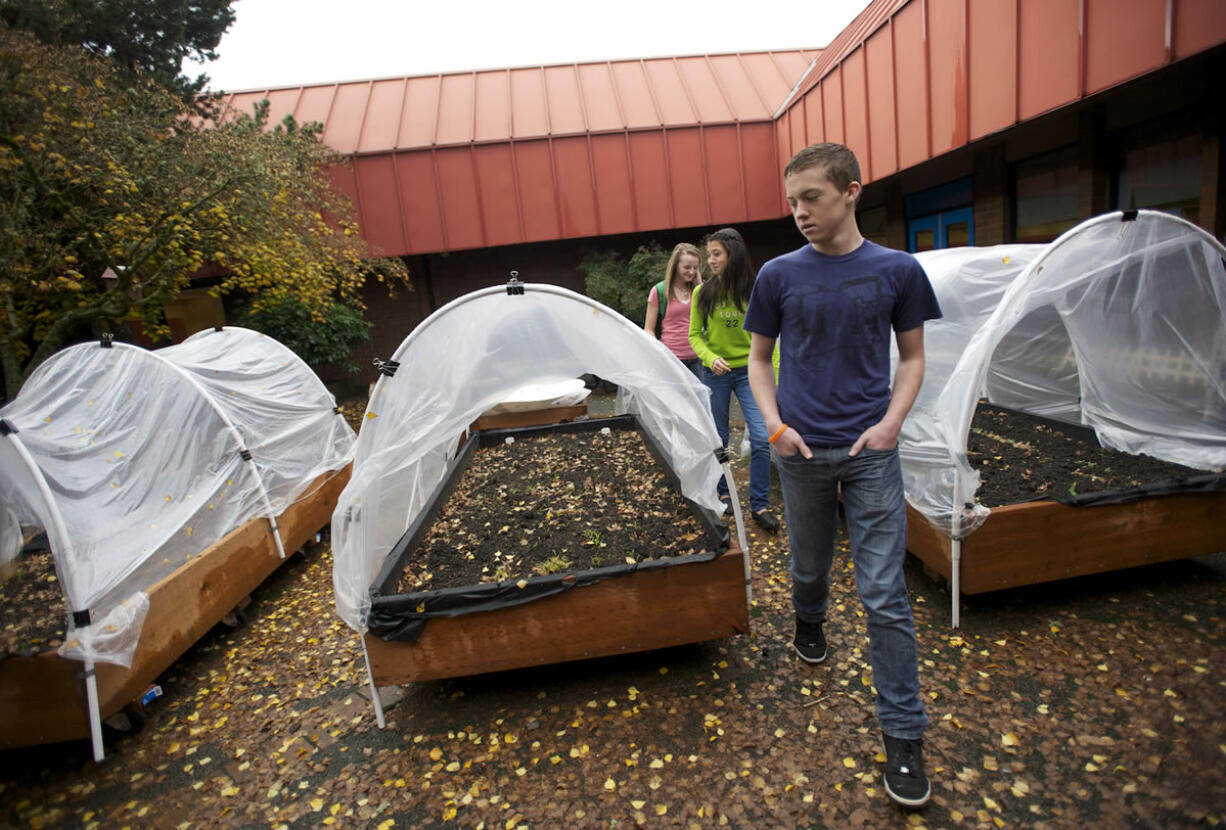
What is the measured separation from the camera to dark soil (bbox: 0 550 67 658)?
8.89ft

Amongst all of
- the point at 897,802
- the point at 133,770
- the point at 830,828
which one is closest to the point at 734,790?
the point at 830,828

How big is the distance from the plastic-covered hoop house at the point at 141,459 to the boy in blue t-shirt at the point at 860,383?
305cm

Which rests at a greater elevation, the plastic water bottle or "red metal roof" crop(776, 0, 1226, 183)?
"red metal roof" crop(776, 0, 1226, 183)

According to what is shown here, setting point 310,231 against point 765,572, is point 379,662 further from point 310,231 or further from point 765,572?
point 310,231

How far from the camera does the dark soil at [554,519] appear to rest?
3176 mm

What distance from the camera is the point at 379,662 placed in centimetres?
262

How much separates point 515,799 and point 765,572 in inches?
77.3

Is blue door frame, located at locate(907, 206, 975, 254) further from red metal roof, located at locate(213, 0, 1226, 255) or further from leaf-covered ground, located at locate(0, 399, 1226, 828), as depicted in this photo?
leaf-covered ground, located at locate(0, 399, 1226, 828)

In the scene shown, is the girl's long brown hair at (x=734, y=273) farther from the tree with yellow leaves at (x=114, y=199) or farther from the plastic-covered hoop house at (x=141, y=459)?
the tree with yellow leaves at (x=114, y=199)

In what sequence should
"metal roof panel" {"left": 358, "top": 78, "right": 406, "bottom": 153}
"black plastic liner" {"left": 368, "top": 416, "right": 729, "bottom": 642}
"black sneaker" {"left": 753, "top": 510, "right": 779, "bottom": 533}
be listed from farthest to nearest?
"metal roof panel" {"left": 358, "top": 78, "right": 406, "bottom": 153}
"black sneaker" {"left": 753, "top": 510, "right": 779, "bottom": 533}
"black plastic liner" {"left": 368, "top": 416, "right": 729, "bottom": 642}

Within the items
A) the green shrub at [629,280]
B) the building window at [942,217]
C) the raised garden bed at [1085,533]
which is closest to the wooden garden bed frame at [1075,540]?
the raised garden bed at [1085,533]

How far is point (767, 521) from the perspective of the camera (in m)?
4.11

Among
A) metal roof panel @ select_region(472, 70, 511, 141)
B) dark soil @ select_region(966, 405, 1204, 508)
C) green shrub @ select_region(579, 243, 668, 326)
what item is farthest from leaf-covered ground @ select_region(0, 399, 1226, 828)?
metal roof panel @ select_region(472, 70, 511, 141)

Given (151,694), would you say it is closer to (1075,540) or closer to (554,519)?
(554,519)
